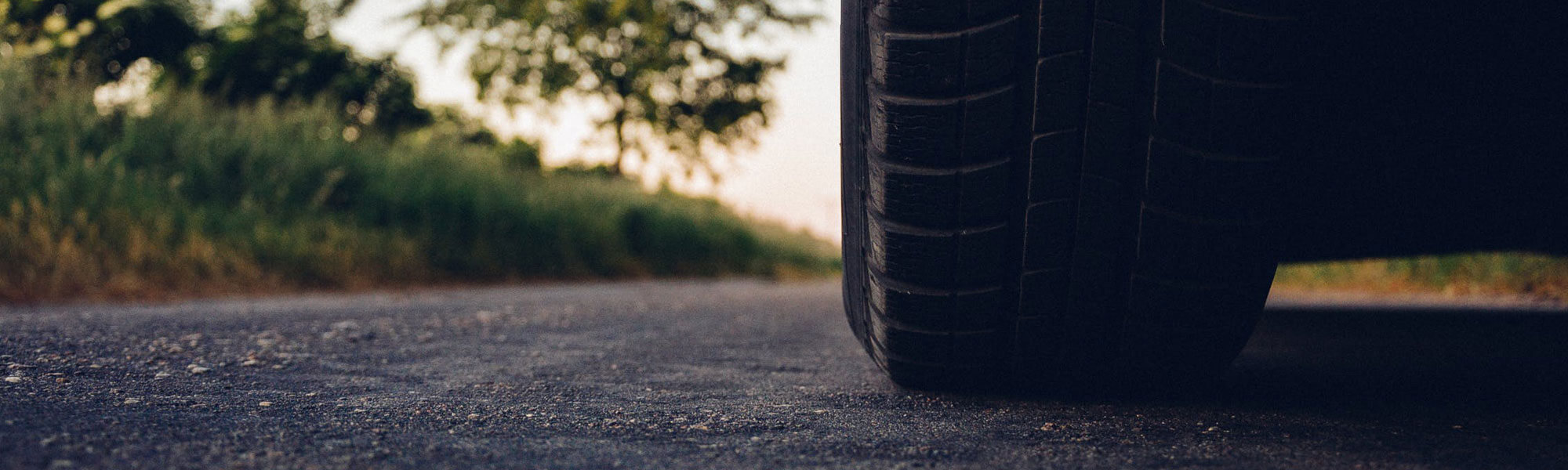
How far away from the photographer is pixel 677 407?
140 cm

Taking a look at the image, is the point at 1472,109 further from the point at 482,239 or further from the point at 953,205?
the point at 482,239

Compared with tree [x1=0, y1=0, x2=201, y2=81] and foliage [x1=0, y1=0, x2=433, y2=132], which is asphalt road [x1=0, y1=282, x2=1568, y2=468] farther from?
foliage [x1=0, y1=0, x2=433, y2=132]

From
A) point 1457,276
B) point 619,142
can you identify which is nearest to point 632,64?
point 619,142

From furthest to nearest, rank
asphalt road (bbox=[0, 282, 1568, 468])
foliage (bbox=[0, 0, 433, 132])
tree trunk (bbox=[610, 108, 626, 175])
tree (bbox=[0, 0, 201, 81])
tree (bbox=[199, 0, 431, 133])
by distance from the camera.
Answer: tree trunk (bbox=[610, 108, 626, 175]) < tree (bbox=[199, 0, 431, 133]) < foliage (bbox=[0, 0, 433, 132]) < tree (bbox=[0, 0, 201, 81]) < asphalt road (bbox=[0, 282, 1568, 468])

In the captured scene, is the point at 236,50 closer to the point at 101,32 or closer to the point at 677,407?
the point at 101,32

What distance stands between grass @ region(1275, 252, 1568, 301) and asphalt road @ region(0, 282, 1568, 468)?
2712 millimetres

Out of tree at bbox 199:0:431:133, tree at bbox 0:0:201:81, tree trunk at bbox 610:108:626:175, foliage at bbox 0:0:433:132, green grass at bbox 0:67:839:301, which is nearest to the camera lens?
green grass at bbox 0:67:839:301

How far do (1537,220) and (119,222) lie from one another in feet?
16.8

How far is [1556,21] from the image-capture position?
1.22m

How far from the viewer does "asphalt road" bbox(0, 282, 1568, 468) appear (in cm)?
105

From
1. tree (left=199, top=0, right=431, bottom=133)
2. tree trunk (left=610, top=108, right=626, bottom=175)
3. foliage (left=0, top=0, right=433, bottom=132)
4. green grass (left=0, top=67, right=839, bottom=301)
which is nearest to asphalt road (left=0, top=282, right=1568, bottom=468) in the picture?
green grass (left=0, top=67, right=839, bottom=301)

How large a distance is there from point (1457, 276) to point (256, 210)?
669cm

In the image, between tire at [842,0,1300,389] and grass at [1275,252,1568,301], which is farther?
grass at [1275,252,1568,301]

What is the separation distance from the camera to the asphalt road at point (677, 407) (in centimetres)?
105
